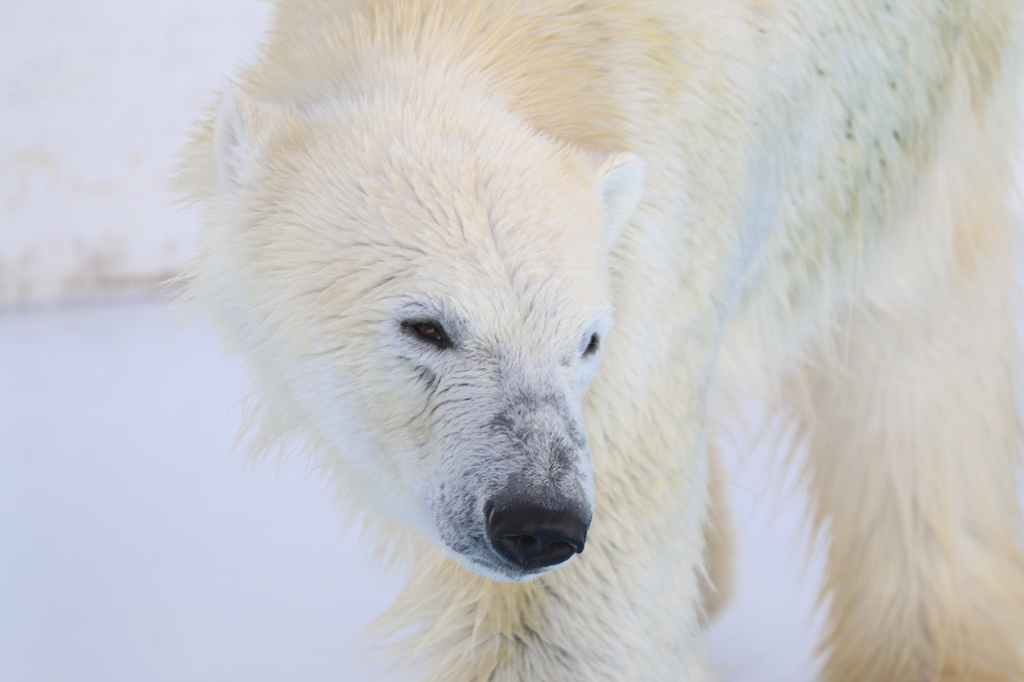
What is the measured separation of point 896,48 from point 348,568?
1873 mm

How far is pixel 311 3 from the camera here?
1.53m

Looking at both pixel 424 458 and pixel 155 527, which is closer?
pixel 424 458

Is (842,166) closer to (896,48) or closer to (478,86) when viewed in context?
(896,48)

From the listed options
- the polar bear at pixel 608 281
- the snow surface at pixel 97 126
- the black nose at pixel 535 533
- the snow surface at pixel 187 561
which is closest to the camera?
the black nose at pixel 535 533

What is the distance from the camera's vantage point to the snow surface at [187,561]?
7.34 ft

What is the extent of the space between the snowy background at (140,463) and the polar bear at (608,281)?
343 millimetres

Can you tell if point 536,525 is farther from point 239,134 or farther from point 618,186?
point 239,134

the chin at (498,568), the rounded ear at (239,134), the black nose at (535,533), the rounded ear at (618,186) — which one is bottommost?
the chin at (498,568)

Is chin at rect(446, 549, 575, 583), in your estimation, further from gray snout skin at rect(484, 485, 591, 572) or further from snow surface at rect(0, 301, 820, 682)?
snow surface at rect(0, 301, 820, 682)

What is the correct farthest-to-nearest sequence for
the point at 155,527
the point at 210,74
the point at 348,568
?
1. the point at 210,74
2. the point at 155,527
3. the point at 348,568

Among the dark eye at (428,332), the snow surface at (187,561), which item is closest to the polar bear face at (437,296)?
the dark eye at (428,332)

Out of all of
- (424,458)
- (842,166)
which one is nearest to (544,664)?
(424,458)

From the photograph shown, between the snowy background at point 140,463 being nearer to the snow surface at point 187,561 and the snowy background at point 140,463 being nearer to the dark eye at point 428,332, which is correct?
the snow surface at point 187,561

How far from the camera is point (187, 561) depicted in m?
2.76
